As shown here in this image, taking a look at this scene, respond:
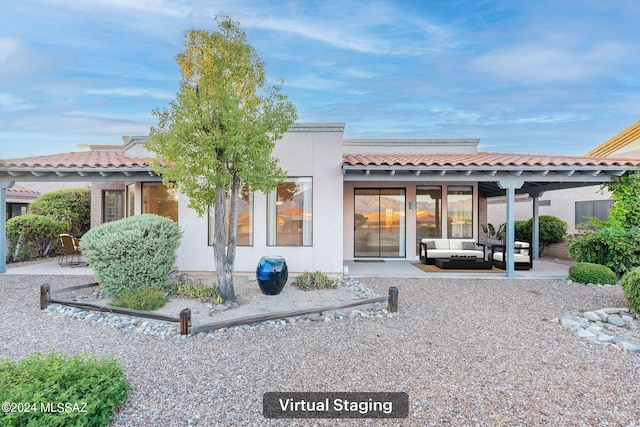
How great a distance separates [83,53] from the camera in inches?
398

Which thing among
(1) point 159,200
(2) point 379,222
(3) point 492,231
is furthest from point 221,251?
(3) point 492,231

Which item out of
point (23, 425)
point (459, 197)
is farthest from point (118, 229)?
point (459, 197)

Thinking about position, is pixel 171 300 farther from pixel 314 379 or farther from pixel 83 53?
pixel 83 53

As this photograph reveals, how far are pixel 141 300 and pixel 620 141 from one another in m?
22.0

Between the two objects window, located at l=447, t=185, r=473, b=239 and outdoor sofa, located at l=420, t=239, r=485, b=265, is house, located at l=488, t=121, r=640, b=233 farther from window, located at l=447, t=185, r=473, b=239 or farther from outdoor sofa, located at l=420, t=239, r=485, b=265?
outdoor sofa, located at l=420, t=239, r=485, b=265

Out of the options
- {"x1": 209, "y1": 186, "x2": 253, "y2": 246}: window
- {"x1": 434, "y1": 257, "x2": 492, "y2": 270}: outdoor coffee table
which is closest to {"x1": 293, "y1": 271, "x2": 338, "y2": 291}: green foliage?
{"x1": 209, "y1": 186, "x2": 253, "y2": 246}: window

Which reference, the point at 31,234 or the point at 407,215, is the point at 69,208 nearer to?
the point at 31,234

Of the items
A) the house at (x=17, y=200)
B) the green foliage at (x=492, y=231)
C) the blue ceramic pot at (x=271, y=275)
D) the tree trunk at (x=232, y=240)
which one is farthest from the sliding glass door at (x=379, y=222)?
the house at (x=17, y=200)

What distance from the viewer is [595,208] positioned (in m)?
13.6

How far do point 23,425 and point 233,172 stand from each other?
4.51 metres

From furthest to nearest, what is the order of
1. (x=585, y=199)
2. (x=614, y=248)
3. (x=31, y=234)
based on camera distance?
(x=585, y=199) → (x=31, y=234) → (x=614, y=248)

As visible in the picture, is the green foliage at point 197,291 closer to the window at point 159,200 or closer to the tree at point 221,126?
the tree at point 221,126

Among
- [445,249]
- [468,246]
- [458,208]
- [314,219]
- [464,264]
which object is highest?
[458,208]

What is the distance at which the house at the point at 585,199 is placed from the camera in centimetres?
1357
